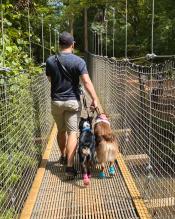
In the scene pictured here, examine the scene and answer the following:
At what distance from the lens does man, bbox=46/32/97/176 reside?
15.3 feet

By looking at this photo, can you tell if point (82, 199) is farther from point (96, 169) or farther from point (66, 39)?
point (66, 39)

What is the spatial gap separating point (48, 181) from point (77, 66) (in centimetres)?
101

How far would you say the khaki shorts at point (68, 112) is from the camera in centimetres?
474

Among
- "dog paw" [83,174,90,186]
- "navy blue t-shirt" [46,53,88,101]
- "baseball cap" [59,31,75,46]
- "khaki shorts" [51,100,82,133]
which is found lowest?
"dog paw" [83,174,90,186]

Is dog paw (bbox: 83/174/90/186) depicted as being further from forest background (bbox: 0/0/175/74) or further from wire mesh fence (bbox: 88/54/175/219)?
forest background (bbox: 0/0/175/74)

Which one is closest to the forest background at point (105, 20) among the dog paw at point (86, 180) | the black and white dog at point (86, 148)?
the black and white dog at point (86, 148)

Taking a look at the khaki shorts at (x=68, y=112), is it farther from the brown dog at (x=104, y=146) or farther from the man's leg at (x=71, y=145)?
the brown dog at (x=104, y=146)

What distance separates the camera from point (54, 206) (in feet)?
13.3

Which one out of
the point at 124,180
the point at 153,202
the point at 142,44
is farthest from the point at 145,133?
the point at 142,44

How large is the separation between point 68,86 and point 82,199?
1.05 metres

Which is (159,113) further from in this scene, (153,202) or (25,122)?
(25,122)

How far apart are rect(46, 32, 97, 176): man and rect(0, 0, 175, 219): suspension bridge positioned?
237 millimetres

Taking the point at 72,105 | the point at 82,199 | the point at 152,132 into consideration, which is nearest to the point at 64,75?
the point at 72,105

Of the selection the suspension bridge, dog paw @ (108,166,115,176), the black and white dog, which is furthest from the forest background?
dog paw @ (108,166,115,176)
